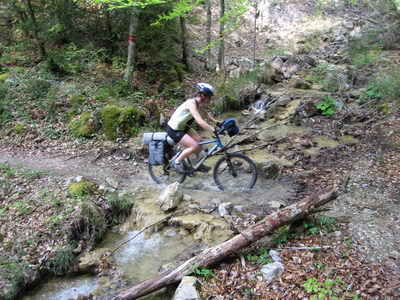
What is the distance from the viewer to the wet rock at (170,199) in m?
6.11

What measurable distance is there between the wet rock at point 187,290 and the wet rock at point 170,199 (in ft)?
7.34

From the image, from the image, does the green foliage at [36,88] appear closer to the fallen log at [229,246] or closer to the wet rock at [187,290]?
the fallen log at [229,246]

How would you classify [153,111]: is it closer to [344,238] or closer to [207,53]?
[344,238]

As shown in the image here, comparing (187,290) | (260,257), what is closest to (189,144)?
(260,257)

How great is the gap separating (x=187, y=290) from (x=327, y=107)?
32.0 ft

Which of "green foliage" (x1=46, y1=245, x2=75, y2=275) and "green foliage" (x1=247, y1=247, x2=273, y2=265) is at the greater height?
"green foliage" (x1=247, y1=247, x2=273, y2=265)

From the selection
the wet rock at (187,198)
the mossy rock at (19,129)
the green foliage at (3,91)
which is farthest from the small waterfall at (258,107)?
the green foliage at (3,91)

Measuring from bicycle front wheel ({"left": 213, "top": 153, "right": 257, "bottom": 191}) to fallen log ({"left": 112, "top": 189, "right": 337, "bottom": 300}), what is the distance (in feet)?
5.70

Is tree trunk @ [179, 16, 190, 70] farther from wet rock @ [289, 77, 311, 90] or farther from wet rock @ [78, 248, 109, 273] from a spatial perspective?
wet rock @ [78, 248, 109, 273]

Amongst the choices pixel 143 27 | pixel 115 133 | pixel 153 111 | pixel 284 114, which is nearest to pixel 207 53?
pixel 143 27

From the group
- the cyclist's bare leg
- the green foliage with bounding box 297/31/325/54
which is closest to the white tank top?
the cyclist's bare leg

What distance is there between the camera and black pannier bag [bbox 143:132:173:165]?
22.1 ft

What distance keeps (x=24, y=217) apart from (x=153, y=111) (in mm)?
5453

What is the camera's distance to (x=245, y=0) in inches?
231
